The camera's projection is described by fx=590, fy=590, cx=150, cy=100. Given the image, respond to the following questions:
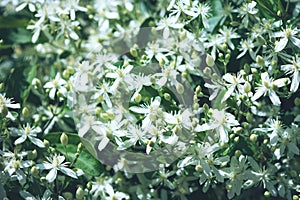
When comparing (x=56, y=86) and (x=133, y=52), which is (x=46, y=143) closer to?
(x=56, y=86)

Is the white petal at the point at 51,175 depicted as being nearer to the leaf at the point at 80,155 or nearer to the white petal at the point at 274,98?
the leaf at the point at 80,155

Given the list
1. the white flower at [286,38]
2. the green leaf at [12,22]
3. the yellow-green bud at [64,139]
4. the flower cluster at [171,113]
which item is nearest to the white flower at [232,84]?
the flower cluster at [171,113]

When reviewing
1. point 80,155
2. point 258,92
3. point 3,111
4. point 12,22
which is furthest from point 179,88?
point 12,22

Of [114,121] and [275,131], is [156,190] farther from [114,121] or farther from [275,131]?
[275,131]

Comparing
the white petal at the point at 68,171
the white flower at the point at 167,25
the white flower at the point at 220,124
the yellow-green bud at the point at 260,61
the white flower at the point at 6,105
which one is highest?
the white flower at the point at 167,25

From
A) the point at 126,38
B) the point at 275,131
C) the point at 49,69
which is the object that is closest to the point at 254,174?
the point at 275,131

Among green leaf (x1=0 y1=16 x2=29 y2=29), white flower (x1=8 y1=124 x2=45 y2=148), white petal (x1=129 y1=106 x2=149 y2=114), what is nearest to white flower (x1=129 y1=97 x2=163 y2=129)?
white petal (x1=129 y1=106 x2=149 y2=114)

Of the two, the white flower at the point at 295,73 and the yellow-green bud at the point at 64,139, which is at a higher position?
the white flower at the point at 295,73
